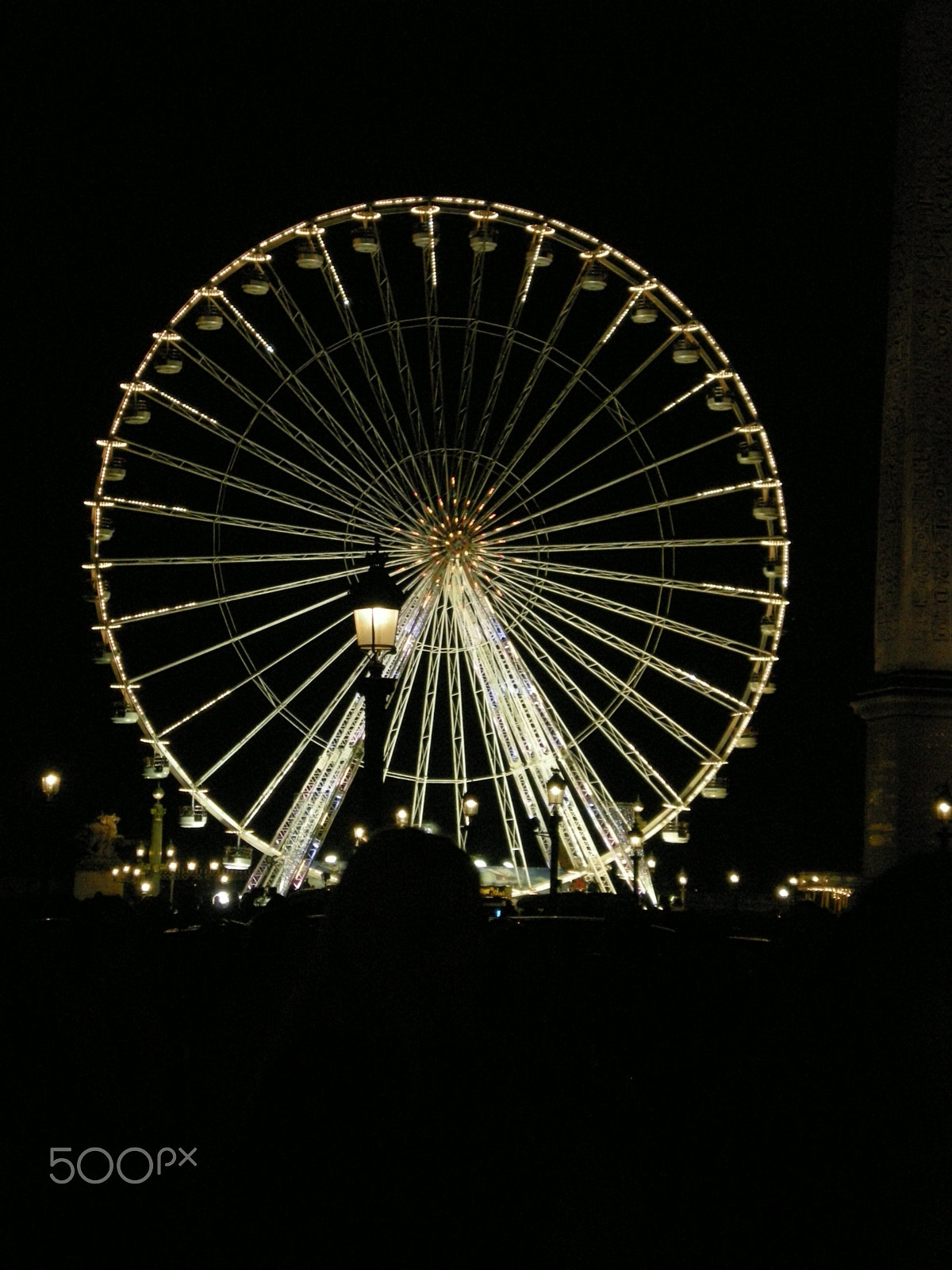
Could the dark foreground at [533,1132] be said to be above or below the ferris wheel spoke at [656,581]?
below

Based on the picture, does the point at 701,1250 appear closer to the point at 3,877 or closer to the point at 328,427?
the point at 328,427

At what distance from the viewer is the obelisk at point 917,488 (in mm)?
22938

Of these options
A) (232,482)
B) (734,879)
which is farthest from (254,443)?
(734,879)

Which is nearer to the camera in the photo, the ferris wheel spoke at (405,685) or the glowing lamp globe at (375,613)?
the glowing lamp globe at (375,613)

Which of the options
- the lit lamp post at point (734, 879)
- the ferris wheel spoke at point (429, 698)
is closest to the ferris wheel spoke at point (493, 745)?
the ferris wheel spoke at point (429, 698)

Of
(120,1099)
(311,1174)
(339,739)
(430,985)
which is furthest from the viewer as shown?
(339,739)

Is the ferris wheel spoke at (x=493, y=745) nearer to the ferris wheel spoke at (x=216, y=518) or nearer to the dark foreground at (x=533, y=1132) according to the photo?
the ferris wheel spoke at (x=216, y=518)

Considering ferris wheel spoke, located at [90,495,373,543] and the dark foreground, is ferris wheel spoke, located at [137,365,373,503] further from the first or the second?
the dark foreground

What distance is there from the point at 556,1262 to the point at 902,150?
23838 mm

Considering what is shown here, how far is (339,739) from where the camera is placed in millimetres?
26312

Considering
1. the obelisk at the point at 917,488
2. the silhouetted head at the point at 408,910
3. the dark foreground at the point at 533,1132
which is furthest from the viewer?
the obelisk at the point at 917,488

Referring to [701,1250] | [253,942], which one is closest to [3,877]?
[253,942]

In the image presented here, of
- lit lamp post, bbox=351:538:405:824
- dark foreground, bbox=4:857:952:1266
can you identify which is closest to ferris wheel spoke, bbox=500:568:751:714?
lit lamp post, bbox=351:538:405:824

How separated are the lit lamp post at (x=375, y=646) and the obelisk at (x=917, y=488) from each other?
1230cm
